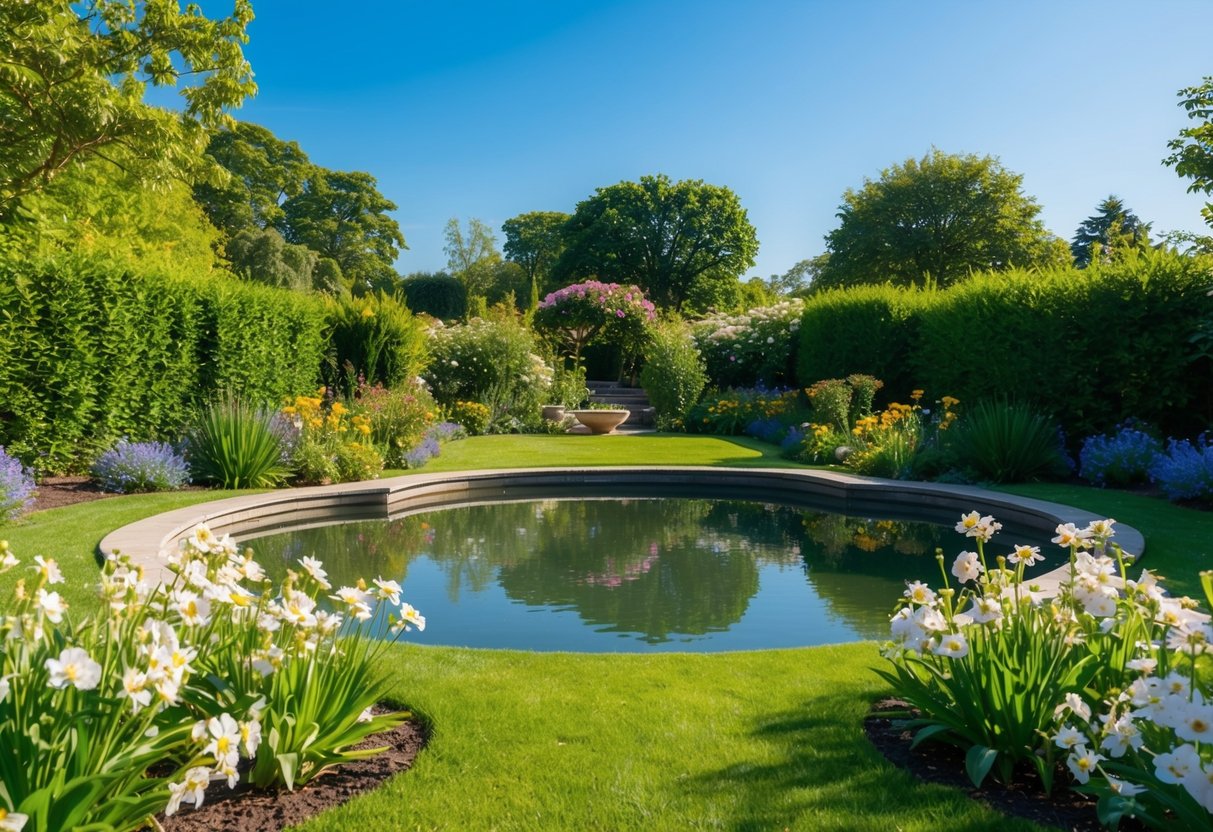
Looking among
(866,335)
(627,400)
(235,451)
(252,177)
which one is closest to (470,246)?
(252,177)

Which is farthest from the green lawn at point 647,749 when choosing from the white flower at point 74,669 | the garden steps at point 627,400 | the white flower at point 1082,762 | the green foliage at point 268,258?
the green foliage at point 268,258

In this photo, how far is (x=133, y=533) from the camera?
657 centimetres

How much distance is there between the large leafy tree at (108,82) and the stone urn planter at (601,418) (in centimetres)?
873

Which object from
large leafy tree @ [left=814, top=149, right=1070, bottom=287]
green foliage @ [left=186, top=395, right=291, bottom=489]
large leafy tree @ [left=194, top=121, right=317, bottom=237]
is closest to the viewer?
green foliage @ [left=186, top=395, right=291, bottom=489]

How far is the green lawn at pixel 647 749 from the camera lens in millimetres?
2557

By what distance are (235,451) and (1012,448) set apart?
8985 mm

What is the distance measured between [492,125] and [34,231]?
49.8 feet

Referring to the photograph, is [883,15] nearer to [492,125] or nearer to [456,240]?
[492,125]

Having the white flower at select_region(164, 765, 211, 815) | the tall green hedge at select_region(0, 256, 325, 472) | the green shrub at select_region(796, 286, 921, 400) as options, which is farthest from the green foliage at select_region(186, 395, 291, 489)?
the green shrub at select_region(796, 286, 921, 400)

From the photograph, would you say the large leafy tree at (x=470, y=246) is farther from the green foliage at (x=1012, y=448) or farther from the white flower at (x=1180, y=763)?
the white flower at (x=1180, y=763)

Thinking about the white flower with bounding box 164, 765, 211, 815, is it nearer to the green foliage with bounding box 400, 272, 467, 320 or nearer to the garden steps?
the garden steps

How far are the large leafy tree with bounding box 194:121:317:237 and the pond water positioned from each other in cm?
3107

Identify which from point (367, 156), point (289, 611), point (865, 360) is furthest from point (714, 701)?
point (367, 156)

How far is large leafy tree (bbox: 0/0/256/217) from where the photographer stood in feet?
29.2
